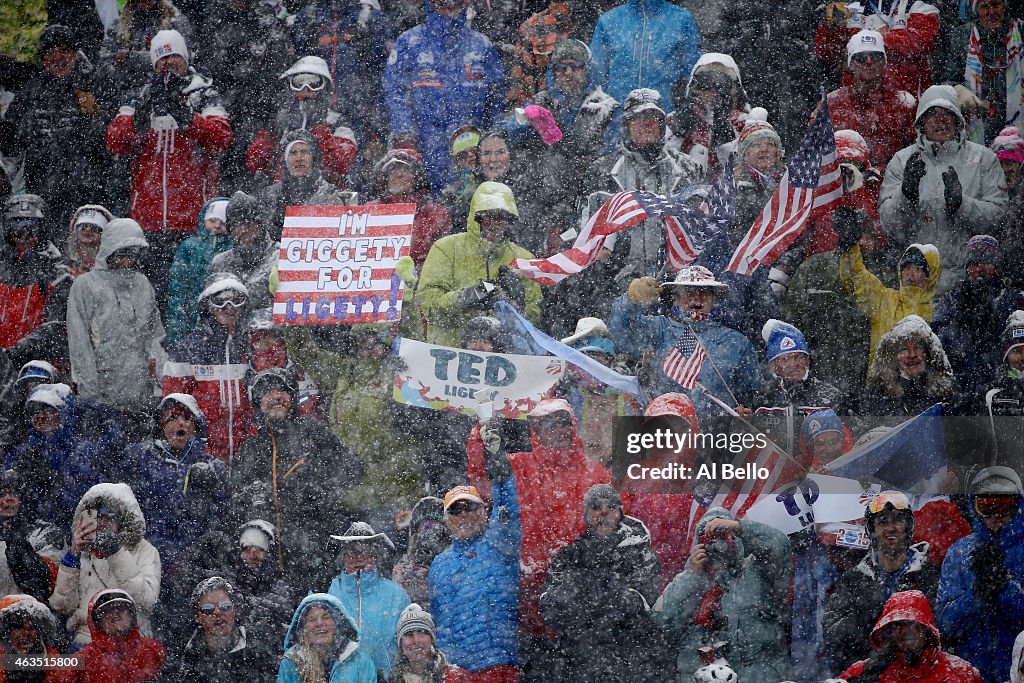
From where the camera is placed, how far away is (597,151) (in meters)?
11.8

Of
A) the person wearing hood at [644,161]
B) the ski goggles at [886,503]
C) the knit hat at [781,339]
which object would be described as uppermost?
the person wearing hood at [644,161]

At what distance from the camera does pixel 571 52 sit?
12000 mm

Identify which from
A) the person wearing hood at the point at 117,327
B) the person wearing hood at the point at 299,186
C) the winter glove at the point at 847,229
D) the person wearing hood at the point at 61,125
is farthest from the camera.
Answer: the person wearing hood at the point at 61,125

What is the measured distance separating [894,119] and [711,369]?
2165mm

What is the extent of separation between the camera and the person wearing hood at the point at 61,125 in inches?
487

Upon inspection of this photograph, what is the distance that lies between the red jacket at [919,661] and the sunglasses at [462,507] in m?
2.24

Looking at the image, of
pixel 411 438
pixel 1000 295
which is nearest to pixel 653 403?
pixel 411 438

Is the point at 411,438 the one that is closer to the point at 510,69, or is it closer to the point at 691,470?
the point at 691,470

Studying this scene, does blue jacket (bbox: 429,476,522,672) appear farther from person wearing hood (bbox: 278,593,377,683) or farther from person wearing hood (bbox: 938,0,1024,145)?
person wearing hood (bbox: 938,0,1024,145)

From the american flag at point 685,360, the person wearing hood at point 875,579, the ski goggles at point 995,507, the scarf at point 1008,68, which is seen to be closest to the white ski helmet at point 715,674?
the person wearing hood at point 875,579

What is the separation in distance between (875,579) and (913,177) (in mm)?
2586

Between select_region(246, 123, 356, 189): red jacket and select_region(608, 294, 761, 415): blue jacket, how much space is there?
6.65 feet

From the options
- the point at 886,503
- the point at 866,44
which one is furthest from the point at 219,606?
the point at 866,44

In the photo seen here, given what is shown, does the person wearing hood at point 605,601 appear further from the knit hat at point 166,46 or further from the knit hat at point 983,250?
the knit hat at point 166,46
